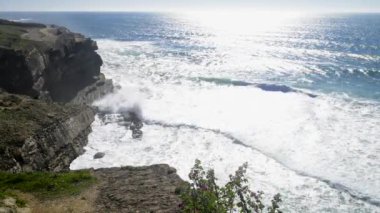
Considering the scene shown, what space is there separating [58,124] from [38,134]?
10.5 feet

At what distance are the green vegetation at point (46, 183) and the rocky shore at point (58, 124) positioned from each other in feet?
1.61

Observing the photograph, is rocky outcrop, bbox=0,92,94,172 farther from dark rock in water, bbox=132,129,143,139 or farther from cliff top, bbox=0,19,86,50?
cliff top, bbox=0,19,86,50

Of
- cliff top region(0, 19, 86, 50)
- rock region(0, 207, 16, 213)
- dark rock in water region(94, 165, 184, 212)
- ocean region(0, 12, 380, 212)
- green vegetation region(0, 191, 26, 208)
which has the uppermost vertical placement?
cliff top region(0, 19, 86, 50)

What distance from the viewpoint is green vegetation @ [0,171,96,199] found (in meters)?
22.0

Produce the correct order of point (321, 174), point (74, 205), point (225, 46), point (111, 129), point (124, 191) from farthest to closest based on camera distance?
1. point (225, 46)
2. point (111, 129)
3. point (321, 174)
4. point (124, 191)
5. point (74, 205)

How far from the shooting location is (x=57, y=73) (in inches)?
1916

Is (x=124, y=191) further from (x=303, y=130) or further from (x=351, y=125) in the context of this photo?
(x=351, y=125)

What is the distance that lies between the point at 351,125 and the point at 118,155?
78.5 feet

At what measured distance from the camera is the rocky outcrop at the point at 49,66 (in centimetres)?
4100

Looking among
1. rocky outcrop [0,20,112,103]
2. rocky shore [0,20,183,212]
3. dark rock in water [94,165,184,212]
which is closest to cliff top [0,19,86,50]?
rocky outcrop [0,20,112,103]

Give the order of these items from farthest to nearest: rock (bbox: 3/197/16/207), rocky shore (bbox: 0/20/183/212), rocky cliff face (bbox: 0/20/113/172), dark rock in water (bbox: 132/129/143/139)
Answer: dark rock in water (bbox: 132/129/143/139), rocky cliff face (bbox: 0/20/113/172), rocky shore (bbox: 0/20/183/212), rock (bbox: 3/197/16/207)

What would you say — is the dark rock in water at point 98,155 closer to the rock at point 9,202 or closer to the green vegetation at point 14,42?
the rock at point 9,202

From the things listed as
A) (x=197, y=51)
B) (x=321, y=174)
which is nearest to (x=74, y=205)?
(x=321, y=174)

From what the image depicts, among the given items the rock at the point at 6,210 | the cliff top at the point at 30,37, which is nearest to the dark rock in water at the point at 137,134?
the cliff top at the point at 30,37
